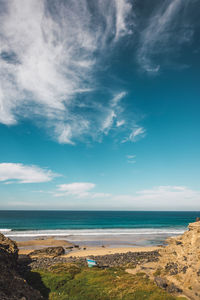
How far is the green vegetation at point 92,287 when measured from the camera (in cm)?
1388

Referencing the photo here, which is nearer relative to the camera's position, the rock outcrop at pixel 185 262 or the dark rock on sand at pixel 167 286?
the dark rock on sand at pixel 167 286

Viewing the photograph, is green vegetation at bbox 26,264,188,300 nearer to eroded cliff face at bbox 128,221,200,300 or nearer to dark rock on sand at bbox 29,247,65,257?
eroded cliff face at bbox 128,221,200,300

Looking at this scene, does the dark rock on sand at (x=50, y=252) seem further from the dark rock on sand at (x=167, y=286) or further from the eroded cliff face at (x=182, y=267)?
the dark rock on sand at (x=167, y=286)

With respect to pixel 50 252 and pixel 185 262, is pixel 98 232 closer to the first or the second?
pixel 50 252

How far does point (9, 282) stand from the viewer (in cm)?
1013

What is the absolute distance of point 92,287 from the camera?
15430mm

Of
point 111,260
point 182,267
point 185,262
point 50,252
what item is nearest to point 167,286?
point 182,267

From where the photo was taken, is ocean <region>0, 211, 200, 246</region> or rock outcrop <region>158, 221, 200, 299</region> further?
ocean <region>0, 211, 200, 246</region>

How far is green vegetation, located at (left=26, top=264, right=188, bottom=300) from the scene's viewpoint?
1388cm

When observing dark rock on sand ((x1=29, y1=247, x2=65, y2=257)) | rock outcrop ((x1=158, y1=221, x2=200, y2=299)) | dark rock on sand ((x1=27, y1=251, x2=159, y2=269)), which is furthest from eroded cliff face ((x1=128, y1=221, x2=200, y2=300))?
dark rock on sand ((x1=29, y1=247, x2=65, y2=257))

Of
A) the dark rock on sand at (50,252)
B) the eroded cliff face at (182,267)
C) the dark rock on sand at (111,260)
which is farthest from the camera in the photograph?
the dark rock on sand at (50,252)

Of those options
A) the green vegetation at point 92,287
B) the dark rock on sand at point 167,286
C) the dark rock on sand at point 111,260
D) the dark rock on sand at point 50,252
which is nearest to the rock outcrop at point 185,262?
the dark rock on sand at point 167,286

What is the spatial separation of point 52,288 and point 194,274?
505 inches

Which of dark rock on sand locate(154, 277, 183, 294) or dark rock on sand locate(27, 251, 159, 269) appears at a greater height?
dark rock on sand locate(154, 277, 183, 294)
